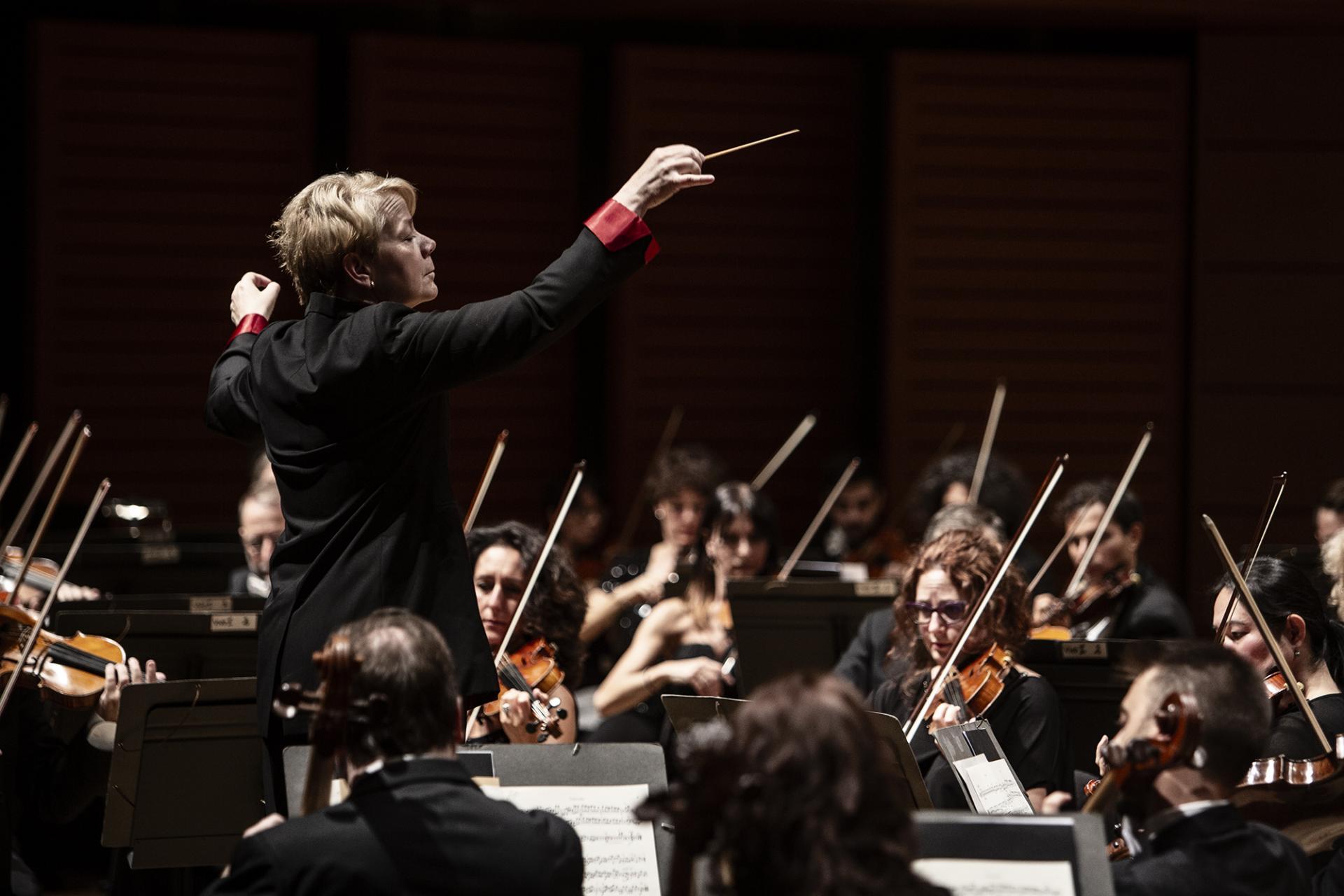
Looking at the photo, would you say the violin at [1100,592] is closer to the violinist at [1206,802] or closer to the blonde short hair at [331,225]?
the violinist at [1206,802]

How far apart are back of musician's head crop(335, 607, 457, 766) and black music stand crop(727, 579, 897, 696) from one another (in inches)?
85.6

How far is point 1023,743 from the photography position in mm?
2930

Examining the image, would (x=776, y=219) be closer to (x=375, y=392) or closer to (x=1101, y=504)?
(x=1101, y=504)

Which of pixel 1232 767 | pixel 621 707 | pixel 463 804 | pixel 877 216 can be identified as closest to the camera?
pixel 463 804

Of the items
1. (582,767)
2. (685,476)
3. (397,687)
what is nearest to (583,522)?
(685,476)

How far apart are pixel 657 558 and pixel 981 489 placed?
1157 millimetres

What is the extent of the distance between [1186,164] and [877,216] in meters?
1.36

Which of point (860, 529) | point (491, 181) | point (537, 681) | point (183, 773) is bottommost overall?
point (183, 773)

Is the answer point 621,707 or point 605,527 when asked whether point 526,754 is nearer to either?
point 621,707

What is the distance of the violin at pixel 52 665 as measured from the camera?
285cm

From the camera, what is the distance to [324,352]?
1.90 m

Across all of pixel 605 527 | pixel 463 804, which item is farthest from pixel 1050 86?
pixel 463 804

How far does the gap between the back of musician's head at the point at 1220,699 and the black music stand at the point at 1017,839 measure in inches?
7.3

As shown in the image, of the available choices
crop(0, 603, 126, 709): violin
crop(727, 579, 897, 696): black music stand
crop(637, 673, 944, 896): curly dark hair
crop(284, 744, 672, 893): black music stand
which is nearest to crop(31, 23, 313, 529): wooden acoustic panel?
crop(727, 579, 897, 696): black music stand
